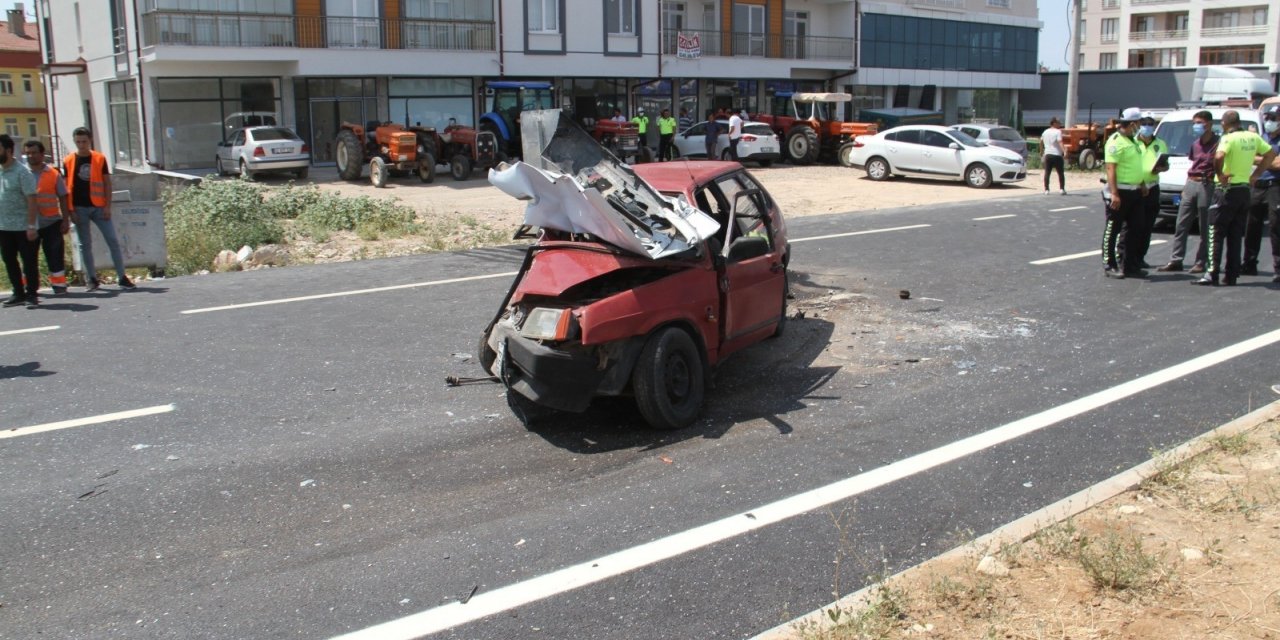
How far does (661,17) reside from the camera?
38094 mm

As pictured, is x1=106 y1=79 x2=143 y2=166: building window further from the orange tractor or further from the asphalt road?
the asphalt road

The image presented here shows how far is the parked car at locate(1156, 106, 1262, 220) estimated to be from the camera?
14.6 metres

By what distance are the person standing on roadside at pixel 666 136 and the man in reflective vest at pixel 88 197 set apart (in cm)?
2302

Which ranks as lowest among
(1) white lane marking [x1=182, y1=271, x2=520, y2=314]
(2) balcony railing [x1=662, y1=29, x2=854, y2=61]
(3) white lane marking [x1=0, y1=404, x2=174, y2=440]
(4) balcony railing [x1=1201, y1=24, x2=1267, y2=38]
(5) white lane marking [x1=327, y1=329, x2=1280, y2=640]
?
(5) white lane marking [x1=327, y1=329, x2=1280, y2=640]

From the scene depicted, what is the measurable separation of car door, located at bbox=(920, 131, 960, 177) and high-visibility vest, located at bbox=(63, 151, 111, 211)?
68.9 ft

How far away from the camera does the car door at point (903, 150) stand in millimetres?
27844

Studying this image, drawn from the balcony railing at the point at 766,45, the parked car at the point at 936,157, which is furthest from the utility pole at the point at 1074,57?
the balcony railing at the point at 766,45

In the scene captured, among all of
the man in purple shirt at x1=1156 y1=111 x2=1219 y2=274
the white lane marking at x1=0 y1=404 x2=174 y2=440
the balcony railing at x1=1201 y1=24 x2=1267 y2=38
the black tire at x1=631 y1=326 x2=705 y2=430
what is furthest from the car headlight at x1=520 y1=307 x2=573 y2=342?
the balcony railing at x1=1201 y1=24 x2=1267 y2=38

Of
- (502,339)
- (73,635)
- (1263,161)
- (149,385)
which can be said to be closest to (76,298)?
(149,385)

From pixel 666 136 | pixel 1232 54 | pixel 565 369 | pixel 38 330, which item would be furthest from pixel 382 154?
pixel 1232 54

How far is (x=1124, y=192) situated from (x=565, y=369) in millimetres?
7909

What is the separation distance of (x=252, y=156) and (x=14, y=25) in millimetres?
53750

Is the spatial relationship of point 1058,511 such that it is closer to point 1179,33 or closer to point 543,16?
point 543,16

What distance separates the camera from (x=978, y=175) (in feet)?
86.2
